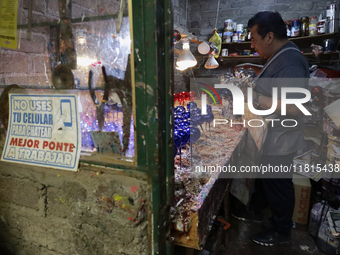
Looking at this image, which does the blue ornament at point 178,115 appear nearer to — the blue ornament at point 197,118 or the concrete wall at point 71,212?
the blue ornament at point 197,118

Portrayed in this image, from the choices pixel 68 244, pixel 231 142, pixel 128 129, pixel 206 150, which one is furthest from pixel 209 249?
pixel 128 129

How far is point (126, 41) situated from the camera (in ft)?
2.45

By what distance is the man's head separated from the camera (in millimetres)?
1771

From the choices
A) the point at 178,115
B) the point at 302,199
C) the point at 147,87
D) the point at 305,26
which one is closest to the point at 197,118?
the point at 178,115

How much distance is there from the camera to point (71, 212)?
93cm

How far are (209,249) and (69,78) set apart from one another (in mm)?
1288

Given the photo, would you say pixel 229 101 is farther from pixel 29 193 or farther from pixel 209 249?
pixel 29 193

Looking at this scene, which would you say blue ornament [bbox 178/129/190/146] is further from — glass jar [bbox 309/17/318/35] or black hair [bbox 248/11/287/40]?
glass jar [bbox 309/17/318/35]

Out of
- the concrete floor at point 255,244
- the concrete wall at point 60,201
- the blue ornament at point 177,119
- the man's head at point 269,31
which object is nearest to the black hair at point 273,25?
the man's head at point 269,31

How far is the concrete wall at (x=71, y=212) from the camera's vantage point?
32.3 inches

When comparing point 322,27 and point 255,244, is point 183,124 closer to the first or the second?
point 255,244

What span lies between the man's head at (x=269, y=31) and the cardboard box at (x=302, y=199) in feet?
4.52

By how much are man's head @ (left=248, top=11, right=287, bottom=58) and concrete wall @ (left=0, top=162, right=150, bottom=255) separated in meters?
1.59

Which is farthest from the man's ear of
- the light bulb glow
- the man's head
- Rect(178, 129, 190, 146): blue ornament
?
Rect(178, 129, 190, 146): blue ornament
